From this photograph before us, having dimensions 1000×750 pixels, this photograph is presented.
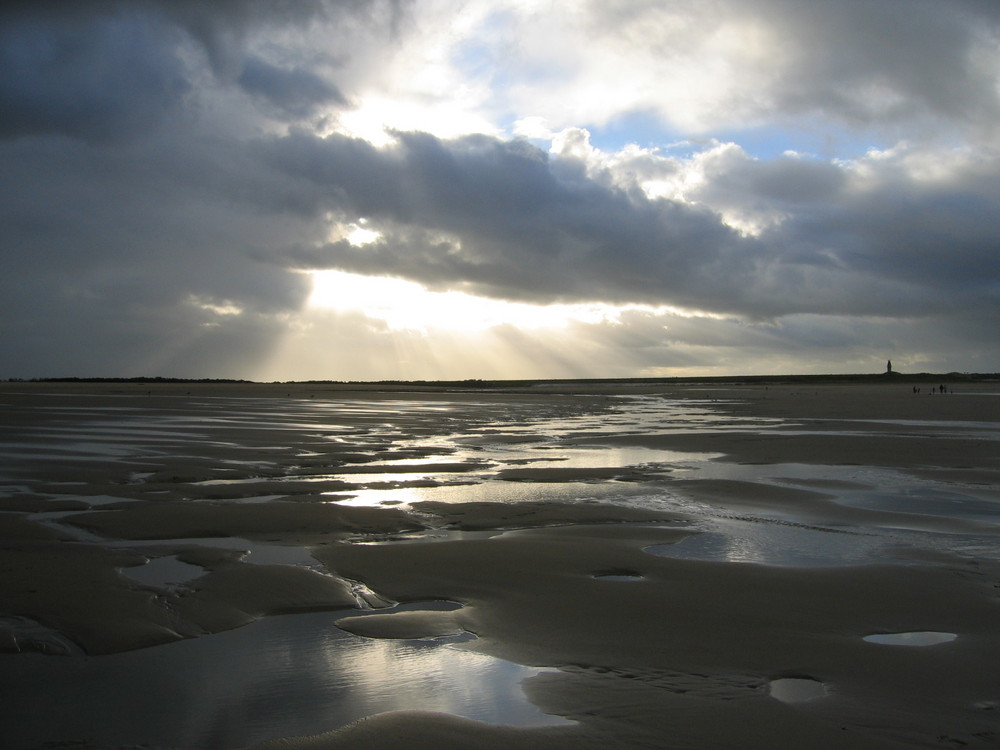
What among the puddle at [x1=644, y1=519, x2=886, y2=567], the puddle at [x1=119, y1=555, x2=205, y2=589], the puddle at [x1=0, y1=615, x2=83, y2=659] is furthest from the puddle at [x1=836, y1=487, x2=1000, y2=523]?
the puddle at [x1=0, y1=615, x2=83, y2=659]

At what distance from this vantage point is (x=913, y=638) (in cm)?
545

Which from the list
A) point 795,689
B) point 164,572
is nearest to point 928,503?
point 795,689

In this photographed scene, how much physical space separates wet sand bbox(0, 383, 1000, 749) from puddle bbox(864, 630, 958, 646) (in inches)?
2.8

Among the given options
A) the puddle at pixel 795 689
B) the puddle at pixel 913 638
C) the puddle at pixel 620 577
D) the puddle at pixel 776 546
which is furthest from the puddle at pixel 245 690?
the puddle at pixel 776 546

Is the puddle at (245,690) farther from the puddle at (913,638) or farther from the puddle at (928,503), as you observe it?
the puddle at (928,503)

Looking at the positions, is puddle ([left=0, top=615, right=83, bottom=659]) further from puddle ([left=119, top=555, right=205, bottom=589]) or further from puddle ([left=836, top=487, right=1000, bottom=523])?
puddle ([left=836, top=487, right=1000, bottom=523])

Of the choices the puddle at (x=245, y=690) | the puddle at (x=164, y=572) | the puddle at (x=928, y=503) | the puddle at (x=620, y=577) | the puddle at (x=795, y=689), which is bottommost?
the puddle at (x=245, y=690)

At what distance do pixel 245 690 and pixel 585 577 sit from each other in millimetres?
3622

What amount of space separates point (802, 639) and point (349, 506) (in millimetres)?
7144

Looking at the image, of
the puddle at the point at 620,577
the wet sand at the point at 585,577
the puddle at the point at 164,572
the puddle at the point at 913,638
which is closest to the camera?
the wet sand at the point at 585,577

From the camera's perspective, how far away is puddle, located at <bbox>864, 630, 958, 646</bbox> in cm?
533

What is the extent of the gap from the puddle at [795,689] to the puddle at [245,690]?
4.84 ft

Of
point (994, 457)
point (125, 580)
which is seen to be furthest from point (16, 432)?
point (994, 457)

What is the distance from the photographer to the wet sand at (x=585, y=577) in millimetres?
4199
